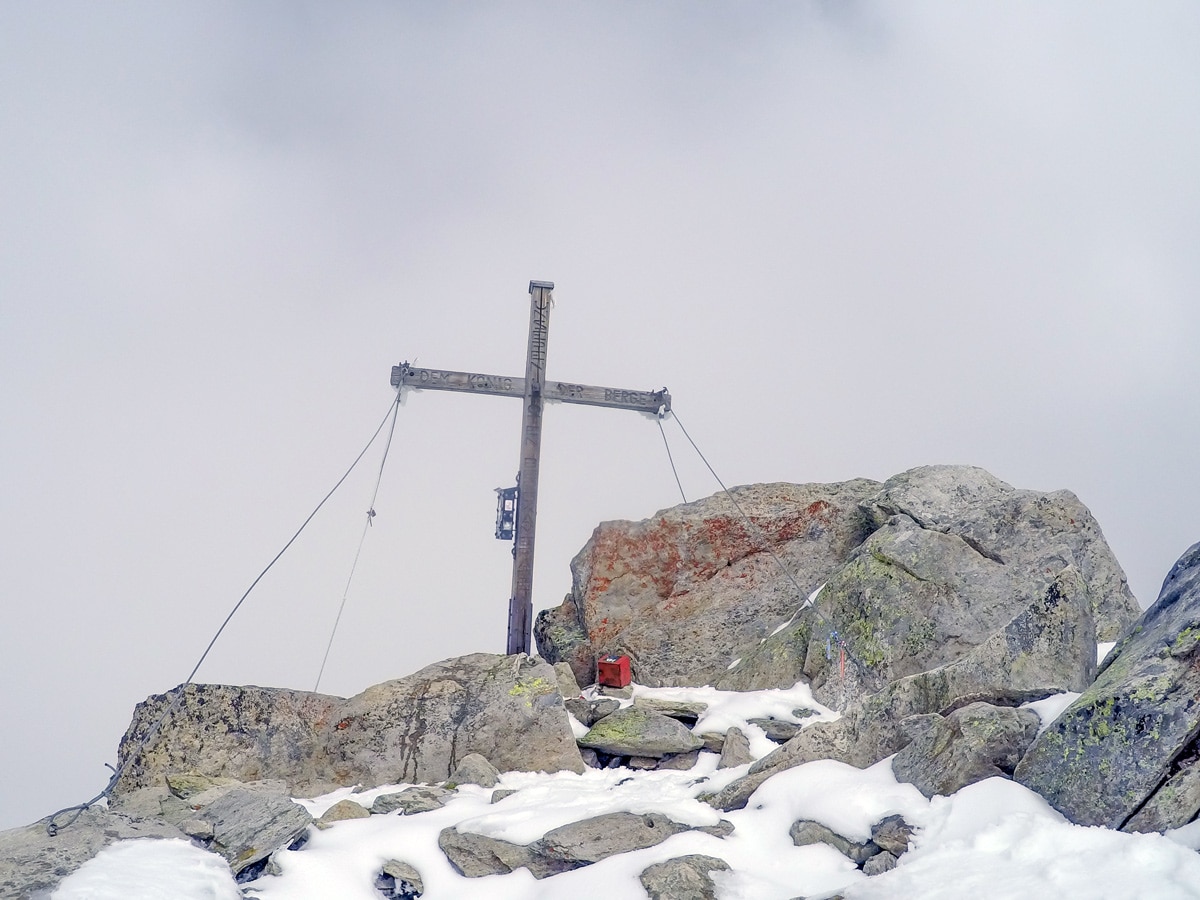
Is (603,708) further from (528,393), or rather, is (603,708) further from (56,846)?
(56,846)

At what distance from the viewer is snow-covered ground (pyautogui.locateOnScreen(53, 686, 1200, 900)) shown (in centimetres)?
522

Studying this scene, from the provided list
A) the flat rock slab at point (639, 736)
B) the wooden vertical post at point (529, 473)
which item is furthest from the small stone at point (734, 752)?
the wooden vertical post at point (529, 473)

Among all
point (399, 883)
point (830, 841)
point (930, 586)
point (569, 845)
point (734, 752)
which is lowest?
point (399, 883)

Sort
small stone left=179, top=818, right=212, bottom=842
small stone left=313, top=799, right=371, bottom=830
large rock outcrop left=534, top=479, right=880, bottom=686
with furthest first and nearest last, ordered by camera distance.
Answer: large rock outcrop left=534, top=479, right=880, bottom=686
small stone left=313, top=799, right=371, bottom=830
small stone left=179, top=818, right=212, bottom=842

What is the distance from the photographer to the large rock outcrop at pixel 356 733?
10.8m

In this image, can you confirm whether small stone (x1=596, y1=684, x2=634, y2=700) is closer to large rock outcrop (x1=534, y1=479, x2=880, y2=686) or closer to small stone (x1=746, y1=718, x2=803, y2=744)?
large rock outcrop (x1=534, y1=479, x2=880, y2=686)

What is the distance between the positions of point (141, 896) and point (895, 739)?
6832mm

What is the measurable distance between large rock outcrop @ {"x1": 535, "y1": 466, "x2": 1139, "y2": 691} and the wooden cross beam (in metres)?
1.78

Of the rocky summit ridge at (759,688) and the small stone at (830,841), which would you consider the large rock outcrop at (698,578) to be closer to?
the rocky summit ridge at (759,688)

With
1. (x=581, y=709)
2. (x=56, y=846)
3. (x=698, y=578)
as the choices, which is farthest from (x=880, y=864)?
(x=698, y=578)

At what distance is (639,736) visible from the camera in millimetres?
10984

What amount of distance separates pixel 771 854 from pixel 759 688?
6.49 metres

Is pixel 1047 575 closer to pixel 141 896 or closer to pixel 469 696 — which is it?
pixel 469 696

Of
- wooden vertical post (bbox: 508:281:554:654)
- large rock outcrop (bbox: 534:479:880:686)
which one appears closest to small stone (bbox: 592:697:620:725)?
large rock outcrop (bbox: 534:479:880:686)
